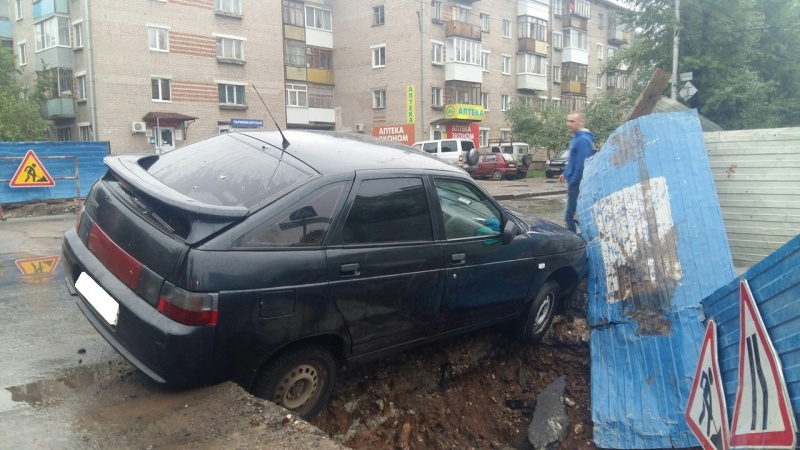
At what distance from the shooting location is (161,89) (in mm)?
31062

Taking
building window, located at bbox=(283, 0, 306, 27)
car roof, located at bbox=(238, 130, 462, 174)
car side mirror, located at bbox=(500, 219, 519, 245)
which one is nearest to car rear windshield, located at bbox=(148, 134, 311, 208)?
car roof, located at bbox=(238, 130, 462, 174)

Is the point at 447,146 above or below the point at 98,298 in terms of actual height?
above

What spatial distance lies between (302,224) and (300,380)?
38.4 inches

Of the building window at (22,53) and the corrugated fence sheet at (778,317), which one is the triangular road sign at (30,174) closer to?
the corrugated fence sheet at (778,317)

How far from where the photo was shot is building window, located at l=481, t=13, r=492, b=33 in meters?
43.5

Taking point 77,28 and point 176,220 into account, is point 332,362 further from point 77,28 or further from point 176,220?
point 77,28

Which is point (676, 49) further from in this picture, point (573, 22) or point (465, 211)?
point (573, 22)

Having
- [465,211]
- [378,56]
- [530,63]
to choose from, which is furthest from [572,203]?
[530,63]

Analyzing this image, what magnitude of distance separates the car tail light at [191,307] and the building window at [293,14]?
3825cm

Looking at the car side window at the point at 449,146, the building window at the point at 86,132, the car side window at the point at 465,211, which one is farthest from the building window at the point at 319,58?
the car side window at the point at 465,211

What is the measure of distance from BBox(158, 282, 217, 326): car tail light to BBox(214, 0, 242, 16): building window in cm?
3404

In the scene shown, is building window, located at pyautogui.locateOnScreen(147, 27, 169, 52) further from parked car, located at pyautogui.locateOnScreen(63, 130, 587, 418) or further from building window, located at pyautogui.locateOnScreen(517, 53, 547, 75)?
parked car, located at pyautogui.locateOnScreen(63, 130, 587, 418)

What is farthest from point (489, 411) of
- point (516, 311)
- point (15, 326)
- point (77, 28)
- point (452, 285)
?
point (77, 28)

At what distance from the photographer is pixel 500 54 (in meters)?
45.0
